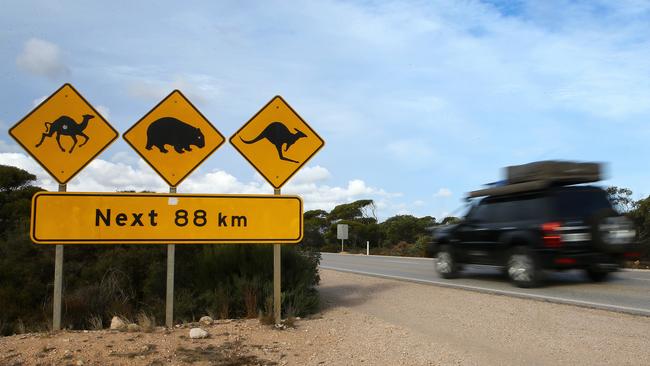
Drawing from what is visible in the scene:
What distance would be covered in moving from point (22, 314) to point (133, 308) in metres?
1.75

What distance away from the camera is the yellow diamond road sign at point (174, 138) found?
773 cm

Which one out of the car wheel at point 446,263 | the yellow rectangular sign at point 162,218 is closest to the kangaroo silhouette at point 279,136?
the yellow rectangular sign at point 162,218

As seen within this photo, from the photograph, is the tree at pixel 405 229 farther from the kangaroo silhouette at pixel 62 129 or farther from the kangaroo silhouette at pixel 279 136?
the kangaroo silhouette at pixel 62 129

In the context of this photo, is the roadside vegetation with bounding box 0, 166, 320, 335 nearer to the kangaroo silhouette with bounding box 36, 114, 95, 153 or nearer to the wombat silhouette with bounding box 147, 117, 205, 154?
the wombat silhouette with bounding box 147, 117, 205, 154

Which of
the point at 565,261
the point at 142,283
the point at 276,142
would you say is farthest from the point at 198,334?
the point at 565,261

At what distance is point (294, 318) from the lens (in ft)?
25.5

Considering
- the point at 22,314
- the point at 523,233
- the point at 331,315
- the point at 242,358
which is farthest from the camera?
the point at 523,233

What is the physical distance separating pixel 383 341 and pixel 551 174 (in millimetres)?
6413

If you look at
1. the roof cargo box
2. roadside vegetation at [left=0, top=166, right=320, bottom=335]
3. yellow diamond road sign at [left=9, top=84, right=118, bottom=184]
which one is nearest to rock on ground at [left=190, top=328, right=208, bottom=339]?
roadside vegetation at [left=0, top=166, right=320, bottom=335]

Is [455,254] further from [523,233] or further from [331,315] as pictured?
[331,315]

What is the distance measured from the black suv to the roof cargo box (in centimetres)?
13

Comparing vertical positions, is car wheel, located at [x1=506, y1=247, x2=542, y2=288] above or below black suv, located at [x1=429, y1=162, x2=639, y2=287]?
below

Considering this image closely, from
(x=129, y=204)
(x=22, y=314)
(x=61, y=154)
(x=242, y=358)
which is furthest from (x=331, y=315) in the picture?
(x=22, y=314)

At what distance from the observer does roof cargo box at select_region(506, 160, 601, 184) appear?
11352mm
